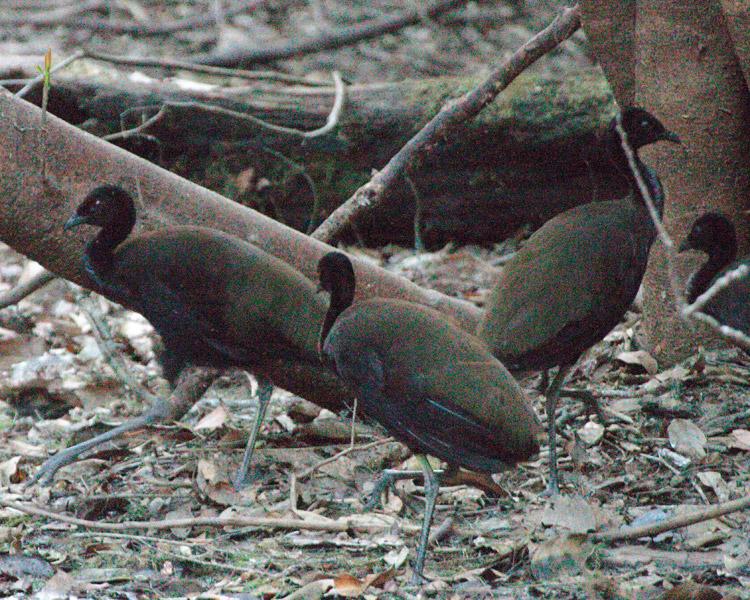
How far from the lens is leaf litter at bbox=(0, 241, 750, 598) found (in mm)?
3170

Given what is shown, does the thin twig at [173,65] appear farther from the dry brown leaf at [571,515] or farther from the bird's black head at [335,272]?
the dry brown leaf at [571,515]

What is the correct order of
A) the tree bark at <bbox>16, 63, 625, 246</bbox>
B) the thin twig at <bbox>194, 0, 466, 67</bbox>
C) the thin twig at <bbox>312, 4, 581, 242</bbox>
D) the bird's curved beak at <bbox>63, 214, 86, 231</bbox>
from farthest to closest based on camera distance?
the thin twig at <bbox>194, 0, 466, 67</bbox> → the tree bark at <bbox>16, 63, 625, 246</bbox> → the thin twig at <bbox>312, 4, 581, 242</bbox> → the bird's curved beak at <bbox>63, 214, 86, 231</bbox>

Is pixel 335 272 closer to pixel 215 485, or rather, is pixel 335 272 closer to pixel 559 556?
pixel 215 485

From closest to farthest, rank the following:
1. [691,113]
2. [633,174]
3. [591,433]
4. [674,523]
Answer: [674,523], [633,174], [591,433], [691,113]

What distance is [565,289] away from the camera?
3.80 metres

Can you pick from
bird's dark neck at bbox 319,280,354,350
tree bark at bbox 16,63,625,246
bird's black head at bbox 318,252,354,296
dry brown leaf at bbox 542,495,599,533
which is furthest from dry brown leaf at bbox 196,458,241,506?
tree bark at bbox 16,63,625,246

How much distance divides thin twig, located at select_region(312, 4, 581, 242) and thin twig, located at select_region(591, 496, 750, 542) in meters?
2.17

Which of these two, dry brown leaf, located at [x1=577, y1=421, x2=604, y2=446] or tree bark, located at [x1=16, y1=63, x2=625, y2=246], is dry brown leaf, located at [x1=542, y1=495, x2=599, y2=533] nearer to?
dry brown leaf, located at [x1=577, y1=421, x2=604, y2=446]

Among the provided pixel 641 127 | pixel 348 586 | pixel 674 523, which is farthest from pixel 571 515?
pixel 641 127

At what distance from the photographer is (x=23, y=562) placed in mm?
3492

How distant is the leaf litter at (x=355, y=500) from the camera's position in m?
3.17

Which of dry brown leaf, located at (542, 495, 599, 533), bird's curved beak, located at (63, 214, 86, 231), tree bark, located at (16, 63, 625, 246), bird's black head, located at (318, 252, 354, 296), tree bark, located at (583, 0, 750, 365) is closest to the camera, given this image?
dry brown leaf, located at (542, 495, 599, 533)

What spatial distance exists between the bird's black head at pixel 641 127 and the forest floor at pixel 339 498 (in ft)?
3.26

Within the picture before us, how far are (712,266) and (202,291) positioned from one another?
198 cm
